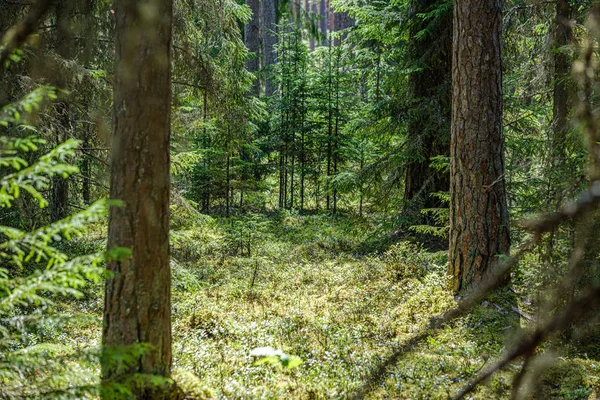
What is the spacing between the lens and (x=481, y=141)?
5758 mm

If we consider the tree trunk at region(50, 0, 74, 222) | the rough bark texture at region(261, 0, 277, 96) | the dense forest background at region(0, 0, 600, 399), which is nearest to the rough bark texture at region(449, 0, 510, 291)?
the dense forest background at region(0, 0, 600, 399)

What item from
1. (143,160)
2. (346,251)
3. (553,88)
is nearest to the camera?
(143,160)

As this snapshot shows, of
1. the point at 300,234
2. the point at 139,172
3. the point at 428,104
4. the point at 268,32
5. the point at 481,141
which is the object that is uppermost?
the point at 268,32

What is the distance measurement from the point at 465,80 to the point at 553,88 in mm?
3532

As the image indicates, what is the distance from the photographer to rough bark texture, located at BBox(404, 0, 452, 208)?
823 cm

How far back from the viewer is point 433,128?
8242 millimetres

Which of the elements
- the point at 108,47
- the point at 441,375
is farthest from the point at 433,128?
the point at 108,47

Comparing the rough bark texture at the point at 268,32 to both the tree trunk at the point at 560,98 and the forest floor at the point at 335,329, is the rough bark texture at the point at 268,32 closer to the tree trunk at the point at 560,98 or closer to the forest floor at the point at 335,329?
the forest floor at the point at 335,329

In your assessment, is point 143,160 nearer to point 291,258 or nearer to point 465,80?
point 465,80

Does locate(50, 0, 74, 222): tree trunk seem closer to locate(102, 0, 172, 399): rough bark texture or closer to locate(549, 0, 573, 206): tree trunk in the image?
locate(102, 0, 172, 399): rough bark texture

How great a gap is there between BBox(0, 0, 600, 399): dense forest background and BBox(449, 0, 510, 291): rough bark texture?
3 cm

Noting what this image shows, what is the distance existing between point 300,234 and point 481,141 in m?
7.05

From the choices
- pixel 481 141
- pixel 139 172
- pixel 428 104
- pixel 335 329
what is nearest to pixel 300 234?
pixel 428 104

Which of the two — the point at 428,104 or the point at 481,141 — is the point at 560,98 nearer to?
the point at 428,104
